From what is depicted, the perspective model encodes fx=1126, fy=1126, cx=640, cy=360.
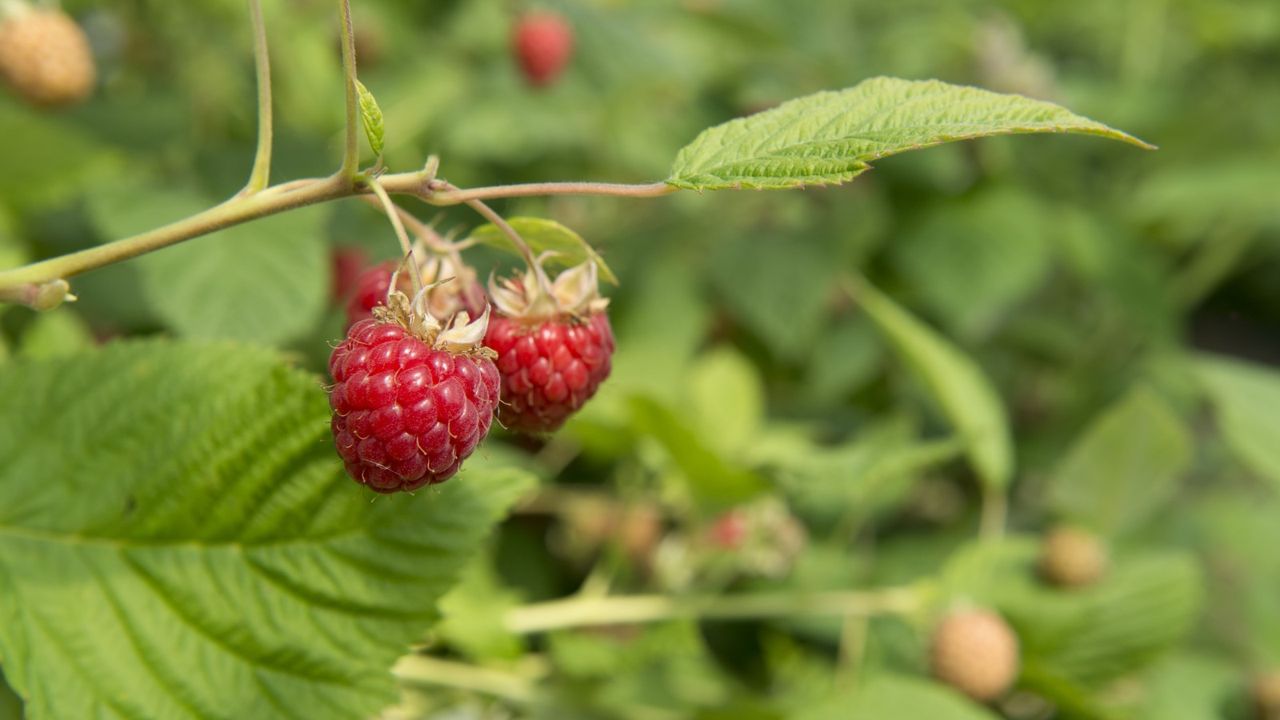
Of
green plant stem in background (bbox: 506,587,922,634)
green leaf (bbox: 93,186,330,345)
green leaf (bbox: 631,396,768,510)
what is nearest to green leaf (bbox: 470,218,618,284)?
green leaf (bbox: 93,186,330,345)

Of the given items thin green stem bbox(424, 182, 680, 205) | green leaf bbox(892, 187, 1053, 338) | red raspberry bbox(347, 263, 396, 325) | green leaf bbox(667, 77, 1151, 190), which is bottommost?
red raspberry bbox(347, 263, 396, 325)

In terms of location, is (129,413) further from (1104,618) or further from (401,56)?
(401,56)

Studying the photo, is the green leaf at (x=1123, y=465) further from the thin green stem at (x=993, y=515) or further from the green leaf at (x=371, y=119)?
the green leaf at (x=371, y=119)

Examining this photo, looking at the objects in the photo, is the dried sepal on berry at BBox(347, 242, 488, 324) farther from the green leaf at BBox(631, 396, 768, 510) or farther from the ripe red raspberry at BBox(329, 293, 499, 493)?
the green leaf at BBox(631, 396, 768, 510)

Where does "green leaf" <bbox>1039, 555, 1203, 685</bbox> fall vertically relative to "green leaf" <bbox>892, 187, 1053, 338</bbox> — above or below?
below

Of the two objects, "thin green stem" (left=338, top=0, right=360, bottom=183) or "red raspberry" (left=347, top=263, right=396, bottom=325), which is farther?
"red raspberry" (left=347, top=263, right=396, bottom=325)

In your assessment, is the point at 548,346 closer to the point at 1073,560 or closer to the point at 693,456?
the point at 693,456

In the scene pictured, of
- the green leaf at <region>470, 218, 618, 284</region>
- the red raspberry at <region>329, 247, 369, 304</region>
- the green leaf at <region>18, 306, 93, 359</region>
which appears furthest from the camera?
the red raspberry at <region>329, 247, 369, 304</region>

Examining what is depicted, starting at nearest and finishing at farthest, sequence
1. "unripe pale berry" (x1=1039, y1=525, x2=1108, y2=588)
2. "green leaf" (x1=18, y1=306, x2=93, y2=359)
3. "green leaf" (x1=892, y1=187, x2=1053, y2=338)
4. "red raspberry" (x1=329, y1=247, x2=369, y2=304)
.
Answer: "green leaf" (x1=18, y1=306, x2=93, y2=359) < "red raspberry" (x1=329, y1=247, x2=369, y2=304) < "unripe pale berry" (x1=1039, y1=525, x2=1108, y2=588) < "green leaf" (x1=892, y1=187, x2=1053, y2=338)

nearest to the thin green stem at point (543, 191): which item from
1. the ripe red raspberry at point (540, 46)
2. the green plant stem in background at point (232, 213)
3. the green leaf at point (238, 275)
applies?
the green plant stem in background at point (232, 213)

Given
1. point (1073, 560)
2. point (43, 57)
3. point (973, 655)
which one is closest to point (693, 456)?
point (973, 655)
